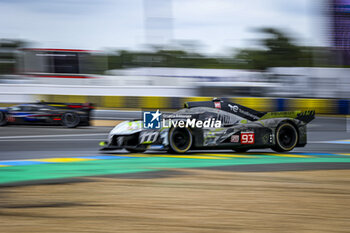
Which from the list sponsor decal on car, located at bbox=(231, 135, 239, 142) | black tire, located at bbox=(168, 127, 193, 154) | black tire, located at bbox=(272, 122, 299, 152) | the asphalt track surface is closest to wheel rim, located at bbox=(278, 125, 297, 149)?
black tire, located at bbox=(272, 122, 299, 152)

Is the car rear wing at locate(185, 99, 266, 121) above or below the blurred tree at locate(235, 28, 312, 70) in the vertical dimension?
below

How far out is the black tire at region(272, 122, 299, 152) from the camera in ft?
30.0

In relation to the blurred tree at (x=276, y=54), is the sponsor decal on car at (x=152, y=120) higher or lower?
lower

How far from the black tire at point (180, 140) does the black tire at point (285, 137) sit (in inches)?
73.0

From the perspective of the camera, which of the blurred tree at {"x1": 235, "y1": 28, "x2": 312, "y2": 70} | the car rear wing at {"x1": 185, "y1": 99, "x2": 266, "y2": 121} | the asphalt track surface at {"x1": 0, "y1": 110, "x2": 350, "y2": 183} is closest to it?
the asphalt track surface at {"x1": 0, "y1": 110, "x2": 350, "y2": 183}

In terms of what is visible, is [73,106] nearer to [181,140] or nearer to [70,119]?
[70,119]

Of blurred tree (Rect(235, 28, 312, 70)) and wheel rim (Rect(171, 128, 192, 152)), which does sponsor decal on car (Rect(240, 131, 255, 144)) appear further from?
blurred tree (Rect(235, 28, 312, 70))

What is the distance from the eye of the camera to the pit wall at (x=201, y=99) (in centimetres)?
2166

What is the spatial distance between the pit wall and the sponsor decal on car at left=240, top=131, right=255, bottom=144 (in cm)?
1334

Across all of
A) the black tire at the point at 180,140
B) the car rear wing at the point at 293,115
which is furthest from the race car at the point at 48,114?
the car rear wing at the point at 293,115

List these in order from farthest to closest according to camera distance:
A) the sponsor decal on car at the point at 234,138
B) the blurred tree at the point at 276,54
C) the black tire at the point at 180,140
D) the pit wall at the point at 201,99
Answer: the blurred tree at the point at 276,54
the pit wall at the point at 201,99
the sponsor decal on car at the point at 234,138
the black tire at the point at 180,140

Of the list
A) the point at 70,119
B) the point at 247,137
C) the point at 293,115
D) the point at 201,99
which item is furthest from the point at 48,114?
the point at 201,99

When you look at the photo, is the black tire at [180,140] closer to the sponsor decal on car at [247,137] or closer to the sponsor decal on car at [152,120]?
the sponsor decal on car at [152,120]

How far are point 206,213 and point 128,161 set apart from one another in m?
3.85
